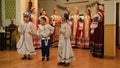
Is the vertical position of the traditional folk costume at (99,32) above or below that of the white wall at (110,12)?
below

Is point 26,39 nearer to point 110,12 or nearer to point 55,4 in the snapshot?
point 110,12

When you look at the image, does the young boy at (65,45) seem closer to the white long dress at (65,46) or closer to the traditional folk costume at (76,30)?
the white long dress at (65,46)

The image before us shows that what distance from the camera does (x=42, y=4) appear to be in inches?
535

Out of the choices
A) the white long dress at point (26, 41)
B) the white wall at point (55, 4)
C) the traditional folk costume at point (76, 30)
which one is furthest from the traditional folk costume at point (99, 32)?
the white wall at point (55, 4)

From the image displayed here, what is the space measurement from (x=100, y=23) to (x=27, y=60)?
8.20 feet

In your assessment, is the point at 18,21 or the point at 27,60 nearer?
the point at 27,60

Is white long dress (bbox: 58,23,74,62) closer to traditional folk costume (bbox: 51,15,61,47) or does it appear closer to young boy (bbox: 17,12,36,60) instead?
young boy (bbox: 17,12,36,60)

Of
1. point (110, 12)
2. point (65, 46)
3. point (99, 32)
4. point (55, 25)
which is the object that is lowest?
point (65, 46)

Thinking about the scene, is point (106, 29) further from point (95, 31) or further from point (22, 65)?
point (22, 65)

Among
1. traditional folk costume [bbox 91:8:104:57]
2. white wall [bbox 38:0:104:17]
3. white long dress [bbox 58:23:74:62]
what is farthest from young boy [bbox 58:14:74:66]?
white wall [bbox 38:0:104:17]

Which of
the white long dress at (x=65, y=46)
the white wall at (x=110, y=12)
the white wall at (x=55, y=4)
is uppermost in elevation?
the white wall at (x=55, y=4)

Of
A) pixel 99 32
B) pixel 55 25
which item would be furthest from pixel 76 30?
pixel 99 32

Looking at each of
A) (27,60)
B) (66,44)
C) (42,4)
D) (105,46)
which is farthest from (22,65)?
(42,4)

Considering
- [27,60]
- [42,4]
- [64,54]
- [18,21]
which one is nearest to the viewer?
[64,54]
